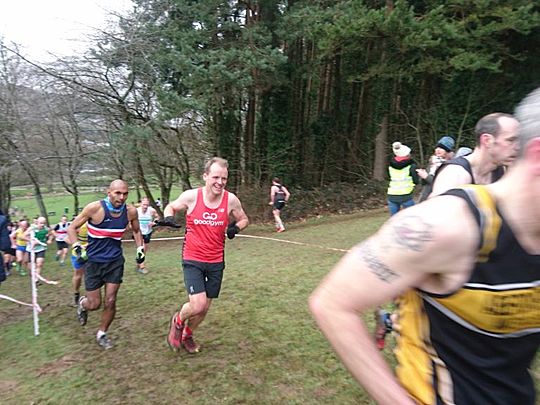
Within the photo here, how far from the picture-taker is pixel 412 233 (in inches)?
44.0

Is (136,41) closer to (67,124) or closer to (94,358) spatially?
(67,124)

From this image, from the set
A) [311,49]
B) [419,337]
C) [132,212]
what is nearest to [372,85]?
[311,49]

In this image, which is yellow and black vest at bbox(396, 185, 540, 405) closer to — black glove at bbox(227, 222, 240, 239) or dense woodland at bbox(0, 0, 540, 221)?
black glove at bbox(227, 222, 240, 239)

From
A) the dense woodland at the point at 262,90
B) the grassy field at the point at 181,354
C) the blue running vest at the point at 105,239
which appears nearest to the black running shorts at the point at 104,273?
the blue running vest at the point at 105,239

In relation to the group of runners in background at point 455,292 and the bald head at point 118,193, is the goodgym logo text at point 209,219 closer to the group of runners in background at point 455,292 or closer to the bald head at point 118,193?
the bald head at point 118,193

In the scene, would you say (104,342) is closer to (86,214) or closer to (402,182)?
(86,214)

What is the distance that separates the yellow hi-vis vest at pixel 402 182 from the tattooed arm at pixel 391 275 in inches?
309

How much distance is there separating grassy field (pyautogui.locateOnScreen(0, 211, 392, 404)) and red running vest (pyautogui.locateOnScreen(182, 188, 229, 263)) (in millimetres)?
1147

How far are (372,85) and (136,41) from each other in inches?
434

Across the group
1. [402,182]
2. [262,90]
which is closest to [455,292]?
[402,182]

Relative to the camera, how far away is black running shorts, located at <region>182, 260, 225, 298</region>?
4676 mm

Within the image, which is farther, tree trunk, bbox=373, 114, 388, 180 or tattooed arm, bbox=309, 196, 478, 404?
tree trunk, bbox=373, 114, 388, 180

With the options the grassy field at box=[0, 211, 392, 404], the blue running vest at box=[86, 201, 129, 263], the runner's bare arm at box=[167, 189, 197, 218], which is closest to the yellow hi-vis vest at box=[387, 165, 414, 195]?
the grassy field at box=[0, 211, 392, 404]

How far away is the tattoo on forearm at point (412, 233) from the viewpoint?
43.4 inches
